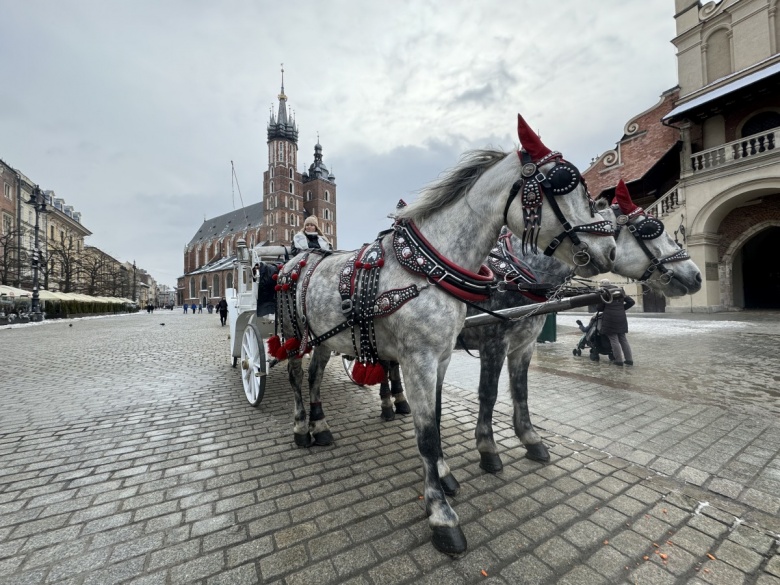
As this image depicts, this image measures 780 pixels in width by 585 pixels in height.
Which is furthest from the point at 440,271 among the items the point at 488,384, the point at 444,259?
the point at 488,384

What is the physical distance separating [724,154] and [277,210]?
6525cm

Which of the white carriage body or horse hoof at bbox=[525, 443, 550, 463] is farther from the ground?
the white carriage body

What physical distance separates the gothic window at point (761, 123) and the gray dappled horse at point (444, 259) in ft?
65.5

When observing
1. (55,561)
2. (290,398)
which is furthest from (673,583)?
(290,398)

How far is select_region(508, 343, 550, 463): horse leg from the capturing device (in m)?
2.87

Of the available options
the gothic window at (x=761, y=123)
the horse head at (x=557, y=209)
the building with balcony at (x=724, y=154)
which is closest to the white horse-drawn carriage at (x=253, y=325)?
the horse head at (x=557, y=209)

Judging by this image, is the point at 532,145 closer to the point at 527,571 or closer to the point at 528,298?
the point at 528,298

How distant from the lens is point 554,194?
185 cm

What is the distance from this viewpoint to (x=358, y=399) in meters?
4.68

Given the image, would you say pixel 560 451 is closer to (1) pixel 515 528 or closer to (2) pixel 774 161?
(1) pixel 515 528

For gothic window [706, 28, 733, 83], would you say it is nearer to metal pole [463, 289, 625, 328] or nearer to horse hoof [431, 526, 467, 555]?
metal pole [463, 289, 625, 328]

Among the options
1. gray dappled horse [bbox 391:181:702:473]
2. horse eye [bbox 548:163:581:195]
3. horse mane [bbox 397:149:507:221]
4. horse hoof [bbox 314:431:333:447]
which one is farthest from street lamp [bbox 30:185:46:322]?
horse eye [bbox 548:163:581:195]

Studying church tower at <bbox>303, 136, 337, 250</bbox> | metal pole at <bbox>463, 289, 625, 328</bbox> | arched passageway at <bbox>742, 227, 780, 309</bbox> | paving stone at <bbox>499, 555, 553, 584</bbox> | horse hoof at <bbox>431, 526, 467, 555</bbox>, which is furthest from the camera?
church tower at <bbox>303, 136, 337, 250</bbox>

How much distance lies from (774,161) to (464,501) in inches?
711
